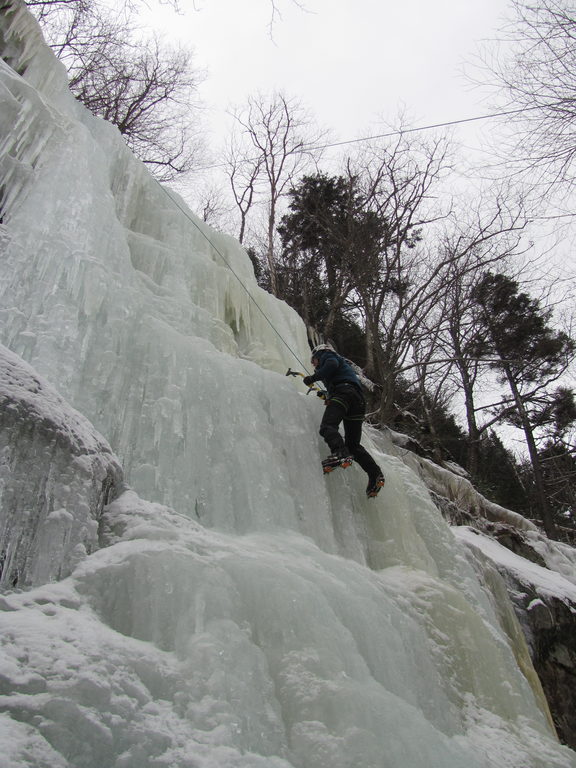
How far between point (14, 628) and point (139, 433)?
1.94m

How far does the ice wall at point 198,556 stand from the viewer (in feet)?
5.04

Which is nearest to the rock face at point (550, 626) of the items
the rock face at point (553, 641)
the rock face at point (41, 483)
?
the rock face at point (553, 641)

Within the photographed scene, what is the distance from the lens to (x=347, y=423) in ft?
14.5

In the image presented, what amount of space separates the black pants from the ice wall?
217 mm

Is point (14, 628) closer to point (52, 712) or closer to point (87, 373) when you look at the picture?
point (52, 712)

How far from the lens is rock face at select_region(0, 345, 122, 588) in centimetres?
184

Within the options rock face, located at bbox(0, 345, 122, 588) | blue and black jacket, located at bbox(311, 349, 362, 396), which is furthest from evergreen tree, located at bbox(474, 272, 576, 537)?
rock face, located at bbox(0, 345, 122, 588)

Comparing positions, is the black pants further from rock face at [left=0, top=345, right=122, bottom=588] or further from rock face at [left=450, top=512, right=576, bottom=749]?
rock face at [left=450, top=512, right=576, bottom=749]

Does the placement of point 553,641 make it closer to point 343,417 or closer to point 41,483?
point 343,417

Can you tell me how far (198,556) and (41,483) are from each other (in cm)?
69

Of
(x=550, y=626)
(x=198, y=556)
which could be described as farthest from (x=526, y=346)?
(x=198, y=556)

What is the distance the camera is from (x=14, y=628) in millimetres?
1528

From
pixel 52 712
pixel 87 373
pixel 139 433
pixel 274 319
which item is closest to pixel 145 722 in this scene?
pixel 52 712

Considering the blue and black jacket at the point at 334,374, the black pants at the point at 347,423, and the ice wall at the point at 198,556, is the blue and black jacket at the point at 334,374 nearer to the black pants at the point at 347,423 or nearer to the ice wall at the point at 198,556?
the black pants at the point at 347,423
